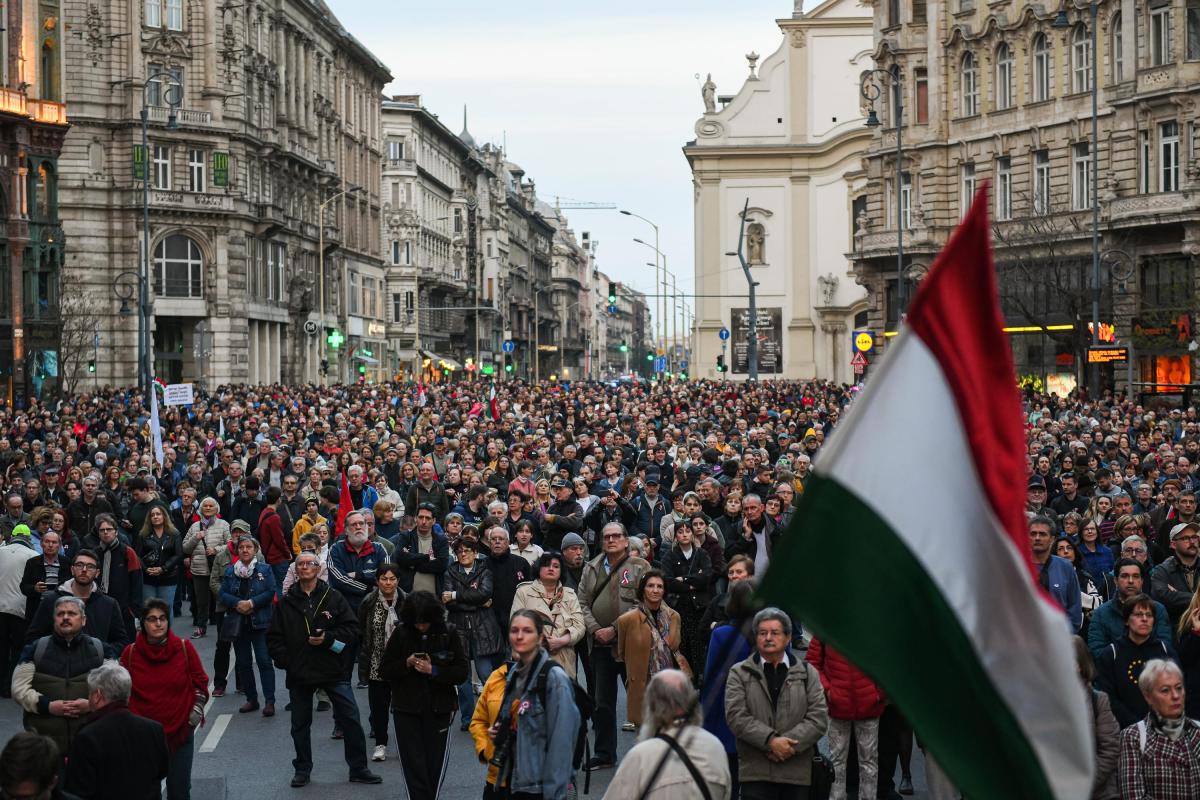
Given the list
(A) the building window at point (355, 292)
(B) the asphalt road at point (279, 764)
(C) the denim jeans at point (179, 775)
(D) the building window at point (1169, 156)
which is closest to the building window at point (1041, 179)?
(D) the building window at point (1169, 156)

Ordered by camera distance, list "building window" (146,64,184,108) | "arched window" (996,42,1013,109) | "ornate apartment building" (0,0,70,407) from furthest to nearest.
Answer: "building window" (146,64,184,108), "arched window" (996,42,1013,109), "ornate apartment building" (0,0,70,407)

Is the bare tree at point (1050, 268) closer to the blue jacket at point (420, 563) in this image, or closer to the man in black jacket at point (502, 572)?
the blue jacket at point (420, 563)

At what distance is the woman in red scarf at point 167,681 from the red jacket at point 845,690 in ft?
11.7

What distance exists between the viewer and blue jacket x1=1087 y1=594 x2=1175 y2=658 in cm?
1009

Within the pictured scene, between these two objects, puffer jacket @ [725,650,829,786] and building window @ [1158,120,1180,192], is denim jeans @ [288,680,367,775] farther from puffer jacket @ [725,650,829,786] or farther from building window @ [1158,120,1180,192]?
building window @ [1158,120,1180,192]

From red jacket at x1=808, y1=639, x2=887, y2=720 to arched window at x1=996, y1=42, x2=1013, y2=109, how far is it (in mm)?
46632

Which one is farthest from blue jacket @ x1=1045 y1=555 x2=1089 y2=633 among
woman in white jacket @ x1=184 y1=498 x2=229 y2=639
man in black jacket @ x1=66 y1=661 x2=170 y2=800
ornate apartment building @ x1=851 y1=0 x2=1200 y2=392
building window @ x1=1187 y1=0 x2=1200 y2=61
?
building window @ x1=1187 y1=0 x2=1200 y2=61

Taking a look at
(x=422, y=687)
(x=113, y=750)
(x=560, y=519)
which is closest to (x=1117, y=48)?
(x=560, y=519)

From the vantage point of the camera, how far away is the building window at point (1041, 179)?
52.4 meters

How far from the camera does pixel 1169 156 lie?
46938 millimetres

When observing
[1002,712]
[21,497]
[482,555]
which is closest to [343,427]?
[21,497]

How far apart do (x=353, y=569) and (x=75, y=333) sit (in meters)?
46.2

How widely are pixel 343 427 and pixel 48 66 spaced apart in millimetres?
32590

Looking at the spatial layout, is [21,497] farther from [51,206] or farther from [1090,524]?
[51,206]
